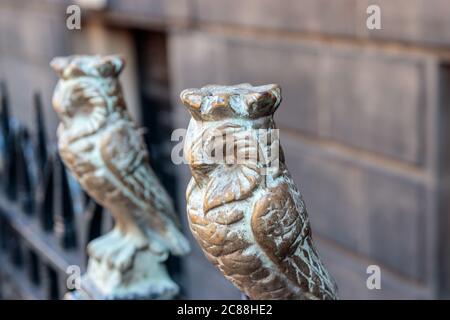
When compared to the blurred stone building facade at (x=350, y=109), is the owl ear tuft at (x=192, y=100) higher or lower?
higher

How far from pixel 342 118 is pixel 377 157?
1.02 feet

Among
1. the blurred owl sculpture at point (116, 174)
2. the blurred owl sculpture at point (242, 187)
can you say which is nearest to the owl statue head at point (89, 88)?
the blurred owl sculpture at point (116, 174)

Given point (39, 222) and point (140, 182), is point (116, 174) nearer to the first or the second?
point (140, 182)

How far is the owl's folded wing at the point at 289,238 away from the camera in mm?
1610

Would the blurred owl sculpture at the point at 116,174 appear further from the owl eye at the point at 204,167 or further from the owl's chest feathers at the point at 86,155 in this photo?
the owl eye at the point at 204,167

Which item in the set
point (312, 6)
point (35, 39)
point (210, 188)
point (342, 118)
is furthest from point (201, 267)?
point (210, 188)

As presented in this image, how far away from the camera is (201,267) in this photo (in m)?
5.80

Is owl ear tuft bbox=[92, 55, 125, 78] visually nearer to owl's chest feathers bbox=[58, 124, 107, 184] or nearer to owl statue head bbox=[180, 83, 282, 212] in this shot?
owl's chest feathers bbox=[58, 124, 107, 184]

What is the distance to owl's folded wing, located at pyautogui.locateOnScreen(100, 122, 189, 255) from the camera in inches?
88.4

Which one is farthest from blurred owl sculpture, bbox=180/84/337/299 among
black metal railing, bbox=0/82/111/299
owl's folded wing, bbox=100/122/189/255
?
black metal railing, bbox=0/82/111/299

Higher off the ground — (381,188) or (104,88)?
(104,88)

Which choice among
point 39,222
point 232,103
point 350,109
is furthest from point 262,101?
point 350,109

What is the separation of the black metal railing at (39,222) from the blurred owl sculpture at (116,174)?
1.58 feet

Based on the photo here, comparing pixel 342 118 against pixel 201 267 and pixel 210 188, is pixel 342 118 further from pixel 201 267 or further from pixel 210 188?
pixel 210 188
